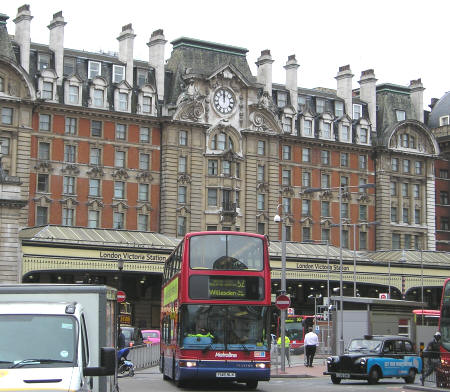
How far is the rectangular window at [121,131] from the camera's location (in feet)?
272

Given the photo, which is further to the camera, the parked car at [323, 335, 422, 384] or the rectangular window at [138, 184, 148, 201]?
the rectangular window at [138, 184, 148, 201]

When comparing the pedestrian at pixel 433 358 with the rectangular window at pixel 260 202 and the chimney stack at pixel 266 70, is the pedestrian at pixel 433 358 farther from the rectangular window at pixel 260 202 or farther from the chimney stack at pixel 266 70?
the chimney stack at pixel 266 70

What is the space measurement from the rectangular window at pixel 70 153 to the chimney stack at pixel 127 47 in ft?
25.3

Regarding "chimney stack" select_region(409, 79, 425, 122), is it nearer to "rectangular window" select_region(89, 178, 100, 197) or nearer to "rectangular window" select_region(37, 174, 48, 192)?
"rectangular window" select_region(89, 178, 100, 197)

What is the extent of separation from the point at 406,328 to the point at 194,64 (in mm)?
43339

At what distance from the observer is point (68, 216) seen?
79625 millimetres

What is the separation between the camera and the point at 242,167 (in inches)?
3467

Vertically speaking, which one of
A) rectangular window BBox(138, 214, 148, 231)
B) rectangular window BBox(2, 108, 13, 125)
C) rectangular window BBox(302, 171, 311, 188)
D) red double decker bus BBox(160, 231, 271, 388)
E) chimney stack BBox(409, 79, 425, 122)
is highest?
chimney stack BBox(409, 79, 425, 122)

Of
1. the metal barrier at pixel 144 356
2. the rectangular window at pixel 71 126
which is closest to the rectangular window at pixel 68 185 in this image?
Result: the rectangular window at pixel 71 126

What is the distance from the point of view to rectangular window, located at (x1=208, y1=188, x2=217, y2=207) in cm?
8656

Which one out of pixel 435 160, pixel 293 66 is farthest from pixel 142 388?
pixel 435 160

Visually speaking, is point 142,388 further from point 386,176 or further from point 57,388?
point 386,176

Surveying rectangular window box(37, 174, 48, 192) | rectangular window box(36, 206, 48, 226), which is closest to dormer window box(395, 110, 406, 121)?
rectangular window box(37, 174, 48, 192)

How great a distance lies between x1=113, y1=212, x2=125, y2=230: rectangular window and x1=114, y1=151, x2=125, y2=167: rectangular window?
13.0ft
